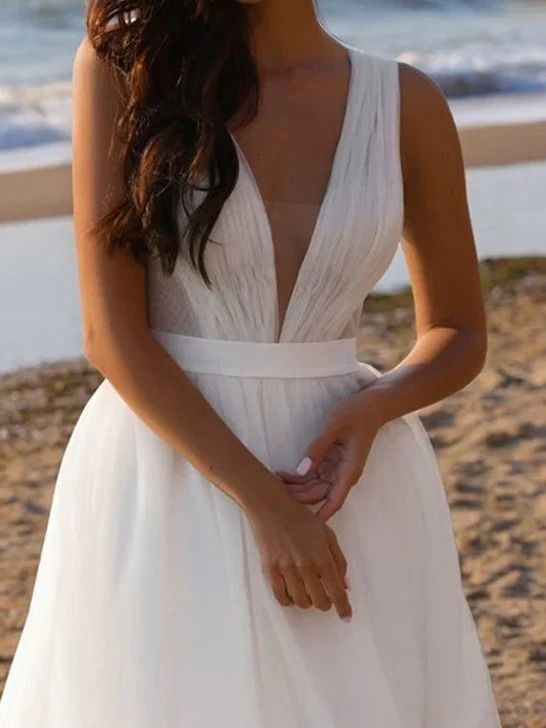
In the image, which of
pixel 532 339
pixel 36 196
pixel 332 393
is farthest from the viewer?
pixel 36 196

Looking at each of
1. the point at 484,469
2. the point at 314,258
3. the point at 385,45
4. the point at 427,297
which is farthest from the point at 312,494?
the point at 385,45

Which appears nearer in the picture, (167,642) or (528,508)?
(167,642)

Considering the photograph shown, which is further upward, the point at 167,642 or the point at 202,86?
the point at 202,86

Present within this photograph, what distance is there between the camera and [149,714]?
7.28ft

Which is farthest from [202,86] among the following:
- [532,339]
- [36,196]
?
[36,196]

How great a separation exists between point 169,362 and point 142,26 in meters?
0.42

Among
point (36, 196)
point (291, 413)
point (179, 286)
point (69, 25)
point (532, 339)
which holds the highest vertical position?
point (69, 25)

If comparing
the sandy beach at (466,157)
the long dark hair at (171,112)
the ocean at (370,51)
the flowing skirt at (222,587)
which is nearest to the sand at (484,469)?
the ocean at (370,51)

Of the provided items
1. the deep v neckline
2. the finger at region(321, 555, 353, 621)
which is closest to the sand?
the finger at region(321, 555, 353, 621)

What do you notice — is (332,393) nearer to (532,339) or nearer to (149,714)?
(149,714)

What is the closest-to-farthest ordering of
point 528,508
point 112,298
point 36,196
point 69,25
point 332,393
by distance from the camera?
point 112,298, point 332,393, point 528,508, point 36,196, point 69,25

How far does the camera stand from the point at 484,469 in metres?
6.13

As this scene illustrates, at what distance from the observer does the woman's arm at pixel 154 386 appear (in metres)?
2.17

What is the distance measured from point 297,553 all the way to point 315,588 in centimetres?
6
